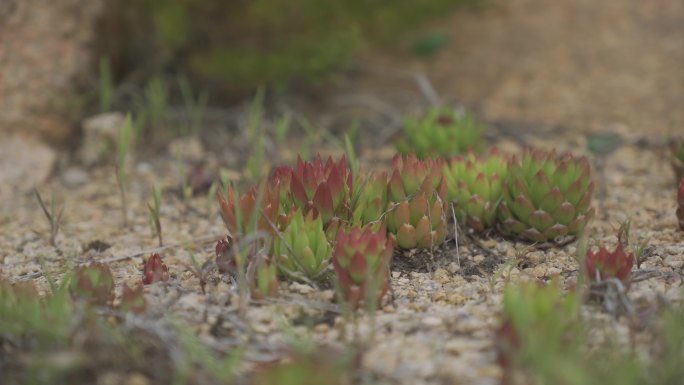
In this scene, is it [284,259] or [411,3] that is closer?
[284,259]

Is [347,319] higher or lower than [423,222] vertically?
lower

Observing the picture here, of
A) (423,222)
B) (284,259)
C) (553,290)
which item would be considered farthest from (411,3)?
(553,290)

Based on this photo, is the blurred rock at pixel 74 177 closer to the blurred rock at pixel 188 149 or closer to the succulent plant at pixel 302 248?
the blurred rock at pixel 188 149

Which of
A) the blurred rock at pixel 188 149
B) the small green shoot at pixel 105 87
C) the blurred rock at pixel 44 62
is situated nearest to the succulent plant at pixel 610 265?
the blurred rock at pixel 188 149

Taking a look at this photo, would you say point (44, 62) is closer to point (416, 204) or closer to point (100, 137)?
point (100, 137)

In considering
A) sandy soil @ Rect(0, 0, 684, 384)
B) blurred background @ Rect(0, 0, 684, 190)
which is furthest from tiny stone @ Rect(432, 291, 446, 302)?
blurred background @ Rect(0, 0, 684, 190)

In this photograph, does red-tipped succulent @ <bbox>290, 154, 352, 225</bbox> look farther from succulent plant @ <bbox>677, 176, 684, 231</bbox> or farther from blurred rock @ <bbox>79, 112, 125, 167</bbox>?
blurred rock @ <bbox>79, 112, 125, 167</bbox>

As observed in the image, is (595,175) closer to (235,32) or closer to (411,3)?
(411,3)
